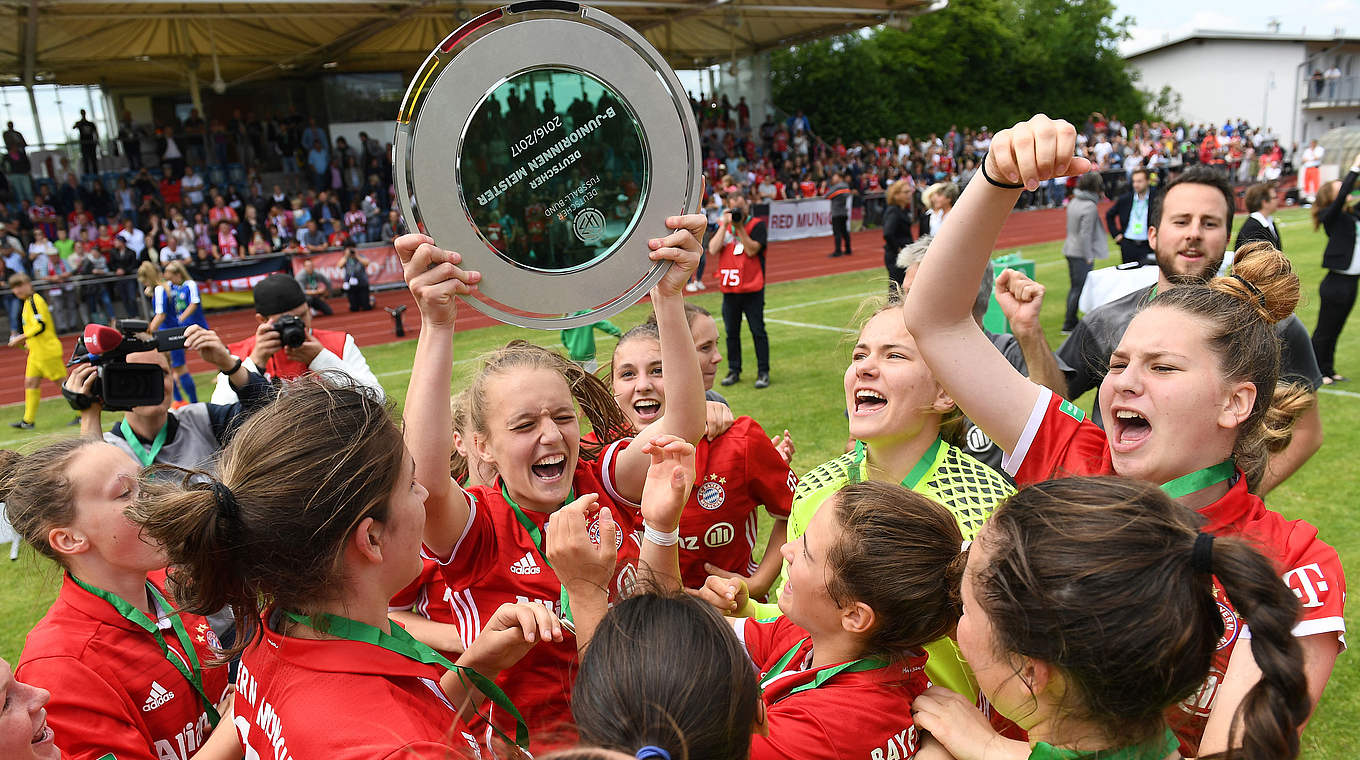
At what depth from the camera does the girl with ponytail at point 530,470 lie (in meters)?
1.92

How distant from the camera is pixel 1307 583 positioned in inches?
69.5

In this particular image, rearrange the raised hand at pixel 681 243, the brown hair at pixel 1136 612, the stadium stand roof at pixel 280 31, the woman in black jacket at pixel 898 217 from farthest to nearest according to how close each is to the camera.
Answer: the stadium stand roof at pixel 280 31
the woman in black jacket at pixel 898 217
the raised hand at pixel 681 243
the brown hair at pixel 1136 612

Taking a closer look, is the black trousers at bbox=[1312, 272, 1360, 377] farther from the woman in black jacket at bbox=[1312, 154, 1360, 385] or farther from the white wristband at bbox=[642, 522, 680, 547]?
the white wristband at bbox=[642, 522, 680, 547]

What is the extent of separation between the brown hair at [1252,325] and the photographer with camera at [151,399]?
3.27m

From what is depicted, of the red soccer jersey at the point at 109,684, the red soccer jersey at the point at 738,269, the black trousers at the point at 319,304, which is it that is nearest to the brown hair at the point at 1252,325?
the red soccer jersey at the point at 109,684

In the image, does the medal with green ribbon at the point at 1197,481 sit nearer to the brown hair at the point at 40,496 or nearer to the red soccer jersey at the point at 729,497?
the red soccer jersey at the point at 729,497

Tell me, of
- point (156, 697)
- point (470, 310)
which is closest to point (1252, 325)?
point (156, 697)

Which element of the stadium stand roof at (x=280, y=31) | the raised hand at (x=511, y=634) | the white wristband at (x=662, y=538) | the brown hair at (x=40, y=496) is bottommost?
the raised hand at (x=511, y=634)

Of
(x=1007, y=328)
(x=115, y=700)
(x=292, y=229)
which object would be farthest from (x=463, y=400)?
(x=292, y=229)

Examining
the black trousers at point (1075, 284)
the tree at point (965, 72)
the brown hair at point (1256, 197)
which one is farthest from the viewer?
the tree at point (965, 72)

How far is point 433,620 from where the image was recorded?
8.22 ft

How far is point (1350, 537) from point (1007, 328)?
224 centimetres

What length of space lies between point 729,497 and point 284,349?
3.04m

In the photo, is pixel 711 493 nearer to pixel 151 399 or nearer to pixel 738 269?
pixel 151 399
